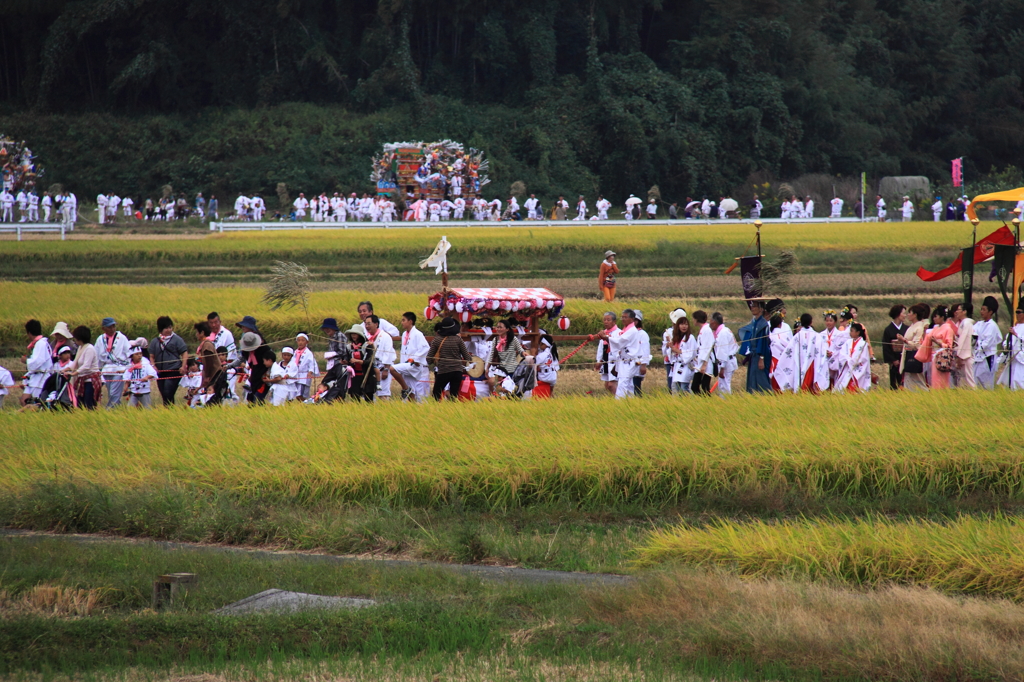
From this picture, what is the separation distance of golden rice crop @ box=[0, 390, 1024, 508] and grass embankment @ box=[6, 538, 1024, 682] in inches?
87.0

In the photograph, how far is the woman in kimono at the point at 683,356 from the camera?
45.1 feet

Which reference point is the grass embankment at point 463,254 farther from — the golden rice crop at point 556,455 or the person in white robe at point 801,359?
the golden rice crop at point 556,455

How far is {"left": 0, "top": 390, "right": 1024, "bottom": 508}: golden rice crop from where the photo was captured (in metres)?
9.07

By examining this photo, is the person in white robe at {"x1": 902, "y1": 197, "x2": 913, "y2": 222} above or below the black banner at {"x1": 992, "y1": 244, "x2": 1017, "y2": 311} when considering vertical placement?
above

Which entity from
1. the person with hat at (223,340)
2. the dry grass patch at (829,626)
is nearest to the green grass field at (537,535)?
the dry grass patch at (829,626)

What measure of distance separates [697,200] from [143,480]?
48.5 meters

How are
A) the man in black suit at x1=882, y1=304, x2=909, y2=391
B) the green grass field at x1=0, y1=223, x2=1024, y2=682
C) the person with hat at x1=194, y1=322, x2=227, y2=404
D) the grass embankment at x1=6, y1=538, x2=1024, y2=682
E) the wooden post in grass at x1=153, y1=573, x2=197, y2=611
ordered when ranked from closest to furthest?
the grass embankment at x1=6, y1=538, x2=1024, y2=682
the green grass field at x1=0, y1=223, x2=1024, y2=682
the wooden post in grass at x1=153, y1=573, x2=197, y2=611
the person with hat at x1=194, y1=322, x2=227, y2=404
the man in black suit at x1=882, y1=304, x2=909, y2=391

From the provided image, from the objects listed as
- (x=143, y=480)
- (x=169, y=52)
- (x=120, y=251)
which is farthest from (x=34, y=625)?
(x=169, y=52)

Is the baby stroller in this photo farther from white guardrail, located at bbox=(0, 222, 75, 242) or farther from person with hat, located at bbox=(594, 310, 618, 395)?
white guardrail, located at bbox=(0, 222, 75, 242)

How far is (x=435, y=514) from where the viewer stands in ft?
29.0

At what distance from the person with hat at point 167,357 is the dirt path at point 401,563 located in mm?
5151

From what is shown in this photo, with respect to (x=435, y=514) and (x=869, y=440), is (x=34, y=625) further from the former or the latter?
(x=869, y=440)

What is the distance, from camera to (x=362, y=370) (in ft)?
43.4

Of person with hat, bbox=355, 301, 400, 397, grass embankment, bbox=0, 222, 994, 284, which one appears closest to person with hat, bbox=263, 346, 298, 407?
person with hat, bbox=355, 301, 400, 397
